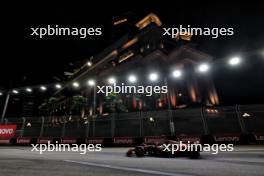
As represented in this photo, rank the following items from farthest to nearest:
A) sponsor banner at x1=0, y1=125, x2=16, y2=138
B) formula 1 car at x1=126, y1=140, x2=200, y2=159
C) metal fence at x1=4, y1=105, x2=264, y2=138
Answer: sponsor banner at x1=0, y1=125, x2=16, y2=138, metal fence at x1=4, y1=105, x2=264, y2=138, formula 1 car at x1=126, y1=140, x2=200, y2=159

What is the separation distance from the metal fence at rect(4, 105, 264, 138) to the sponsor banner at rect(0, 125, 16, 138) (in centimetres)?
54

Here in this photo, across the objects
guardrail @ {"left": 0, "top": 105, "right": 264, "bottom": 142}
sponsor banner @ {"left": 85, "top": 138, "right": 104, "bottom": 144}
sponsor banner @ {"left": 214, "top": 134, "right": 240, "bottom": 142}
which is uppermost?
guardrail @ {"left": 0, "top": 105, "right": 264, "bottom": 142}

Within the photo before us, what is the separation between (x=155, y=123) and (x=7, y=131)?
1698cm

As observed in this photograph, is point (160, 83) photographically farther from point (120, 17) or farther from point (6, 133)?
point (120, 17)

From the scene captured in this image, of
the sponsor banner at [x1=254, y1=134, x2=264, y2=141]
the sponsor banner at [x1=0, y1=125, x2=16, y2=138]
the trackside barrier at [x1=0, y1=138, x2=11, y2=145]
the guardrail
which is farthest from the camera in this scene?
the sponsor banner at [x1=0, y1=125, x2=16, y2=138]

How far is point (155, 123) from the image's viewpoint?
17078 millimetres

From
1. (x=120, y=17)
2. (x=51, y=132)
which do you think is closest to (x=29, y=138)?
(x=51, y=132)

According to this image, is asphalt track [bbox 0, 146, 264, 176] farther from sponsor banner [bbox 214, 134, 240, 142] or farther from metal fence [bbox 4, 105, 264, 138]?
metal fence [bbox 4, 105, 264, 138]

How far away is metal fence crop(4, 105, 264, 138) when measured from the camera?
14.6 metres

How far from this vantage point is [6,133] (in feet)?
65.8

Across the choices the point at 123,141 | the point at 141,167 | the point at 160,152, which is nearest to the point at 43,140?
the point at 123,141

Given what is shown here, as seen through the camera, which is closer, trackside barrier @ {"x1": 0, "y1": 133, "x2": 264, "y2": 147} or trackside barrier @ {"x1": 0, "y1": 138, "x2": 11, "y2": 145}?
trackside barrier @ {"x1": 0, "y1": 133, "x2": 264, "y2": 147}
